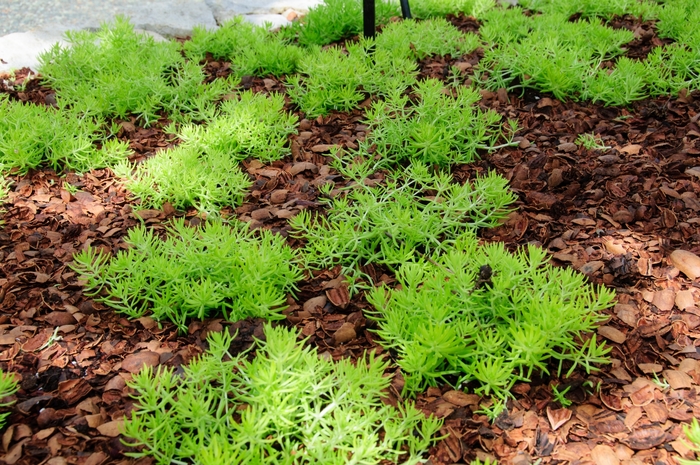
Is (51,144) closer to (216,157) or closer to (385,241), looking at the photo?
(216,157)

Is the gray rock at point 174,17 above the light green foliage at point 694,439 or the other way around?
above

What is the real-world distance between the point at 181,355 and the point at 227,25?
3.41 meters

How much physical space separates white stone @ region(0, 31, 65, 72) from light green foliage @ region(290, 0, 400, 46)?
5.59 feet

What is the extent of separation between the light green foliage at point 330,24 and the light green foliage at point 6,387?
3219mm

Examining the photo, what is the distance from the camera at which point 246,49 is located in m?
4.38

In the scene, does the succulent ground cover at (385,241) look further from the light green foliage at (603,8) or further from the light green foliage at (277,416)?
the light green foliage at (603,8)

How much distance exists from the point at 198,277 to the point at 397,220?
83 centimetres

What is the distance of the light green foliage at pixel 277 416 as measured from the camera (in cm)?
180

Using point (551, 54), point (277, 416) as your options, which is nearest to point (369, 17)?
point (551, 54)

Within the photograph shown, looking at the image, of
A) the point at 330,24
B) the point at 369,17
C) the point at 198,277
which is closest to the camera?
the point at 198,277

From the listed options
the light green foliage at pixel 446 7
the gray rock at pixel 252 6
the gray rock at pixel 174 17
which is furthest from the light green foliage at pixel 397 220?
the gray rock at pixel 252 6

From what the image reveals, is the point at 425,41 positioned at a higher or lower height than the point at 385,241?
higher

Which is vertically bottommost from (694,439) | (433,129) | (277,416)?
(694,439)

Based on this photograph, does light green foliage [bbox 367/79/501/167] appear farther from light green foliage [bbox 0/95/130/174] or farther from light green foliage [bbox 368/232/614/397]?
light green foliage [bbox 0/95/130/174]
